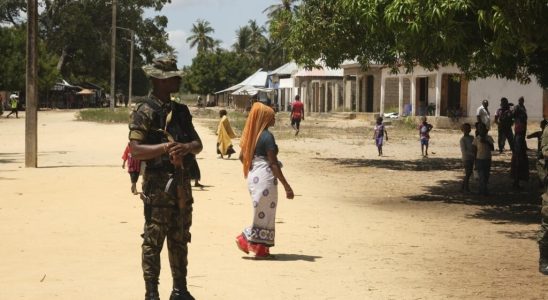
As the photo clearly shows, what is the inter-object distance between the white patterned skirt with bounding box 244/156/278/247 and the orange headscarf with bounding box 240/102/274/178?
3.3 inches

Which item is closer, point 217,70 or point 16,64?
point 16,64

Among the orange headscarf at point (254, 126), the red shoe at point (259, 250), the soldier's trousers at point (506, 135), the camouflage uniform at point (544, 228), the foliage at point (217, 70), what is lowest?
the red shoe at point (259, 250)

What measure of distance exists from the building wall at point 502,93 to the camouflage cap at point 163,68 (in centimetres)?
3652

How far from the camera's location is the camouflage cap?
5.61 m

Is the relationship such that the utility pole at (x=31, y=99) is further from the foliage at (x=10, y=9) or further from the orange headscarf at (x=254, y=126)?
the foliage at (x=10, y=9)

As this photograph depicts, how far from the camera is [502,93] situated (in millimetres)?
40969

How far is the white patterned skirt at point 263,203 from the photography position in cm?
780

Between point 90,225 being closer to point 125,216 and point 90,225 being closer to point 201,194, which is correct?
point 125,216

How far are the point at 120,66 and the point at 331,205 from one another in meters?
73.5

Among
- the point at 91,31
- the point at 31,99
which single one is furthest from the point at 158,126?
the point at 91,31

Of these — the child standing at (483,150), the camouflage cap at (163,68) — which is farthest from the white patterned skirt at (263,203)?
the child standing at (483,150)

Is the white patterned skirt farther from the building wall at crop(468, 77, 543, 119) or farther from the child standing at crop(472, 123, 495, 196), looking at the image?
the building wall at crop(468, 77, 543, 119)

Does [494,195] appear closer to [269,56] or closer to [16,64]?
[16,64]

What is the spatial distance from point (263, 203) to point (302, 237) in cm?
158
